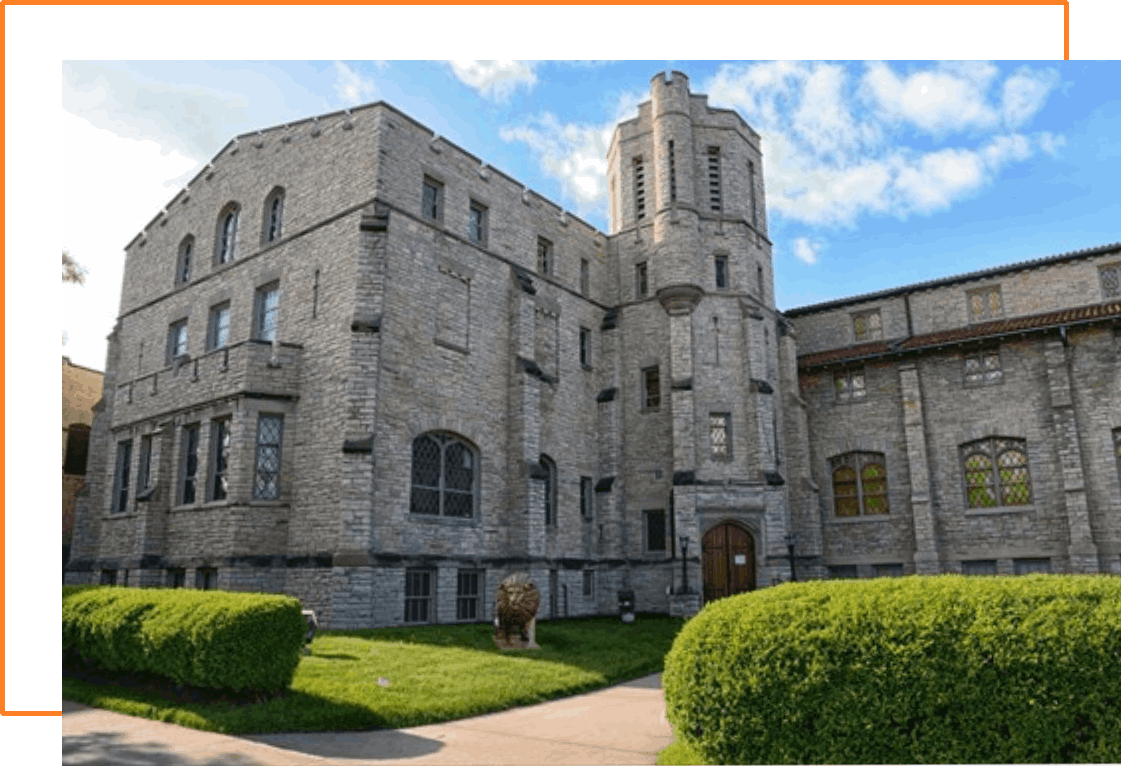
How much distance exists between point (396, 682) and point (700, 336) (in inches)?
719

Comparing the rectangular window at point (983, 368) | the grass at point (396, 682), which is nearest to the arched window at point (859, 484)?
the rectangular window at point (983, 368)

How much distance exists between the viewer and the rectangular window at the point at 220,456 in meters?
20.3

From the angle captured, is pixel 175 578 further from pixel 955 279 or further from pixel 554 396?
pixel 955 279

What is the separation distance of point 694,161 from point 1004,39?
2757 cm

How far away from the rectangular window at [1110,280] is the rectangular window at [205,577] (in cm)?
2964

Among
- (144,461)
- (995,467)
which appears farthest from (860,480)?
(144,461)

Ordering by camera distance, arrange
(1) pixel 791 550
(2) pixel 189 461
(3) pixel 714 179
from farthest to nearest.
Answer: (3) pixel 714 179, (1) pixel 791 550, (2) pixel 189 461

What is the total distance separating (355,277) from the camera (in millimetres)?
20203

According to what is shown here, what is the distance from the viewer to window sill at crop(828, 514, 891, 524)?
2775 centimetres

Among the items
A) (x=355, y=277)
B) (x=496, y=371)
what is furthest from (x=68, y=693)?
(x=496, y=371)

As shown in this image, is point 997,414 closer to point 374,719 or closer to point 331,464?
point 331,464

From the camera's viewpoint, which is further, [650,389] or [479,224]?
[650,389]

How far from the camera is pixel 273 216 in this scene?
24219 mm

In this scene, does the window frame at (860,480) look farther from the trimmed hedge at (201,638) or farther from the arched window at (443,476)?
the trimmed hedge at (201,638)
